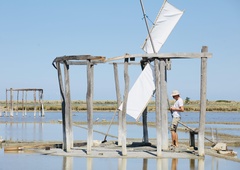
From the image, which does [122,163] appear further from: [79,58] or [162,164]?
[79,58]

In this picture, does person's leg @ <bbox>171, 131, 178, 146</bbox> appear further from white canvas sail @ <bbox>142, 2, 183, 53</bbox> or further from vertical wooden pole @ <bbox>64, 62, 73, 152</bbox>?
vertical wooden pole @ <bbox>64, 62, 73, 152</bbox>

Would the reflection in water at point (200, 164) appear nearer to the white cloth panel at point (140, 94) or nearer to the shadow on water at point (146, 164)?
the shadow on water at point (146, 164)

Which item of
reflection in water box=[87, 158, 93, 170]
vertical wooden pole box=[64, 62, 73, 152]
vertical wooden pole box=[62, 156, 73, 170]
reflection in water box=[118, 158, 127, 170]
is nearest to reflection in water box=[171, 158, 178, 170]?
reflection in water box=[118, 158, 127, 170]

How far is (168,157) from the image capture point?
48.5 feet

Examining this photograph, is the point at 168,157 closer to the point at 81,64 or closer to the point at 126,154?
the point at 126,154

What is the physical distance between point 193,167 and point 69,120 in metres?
4.10

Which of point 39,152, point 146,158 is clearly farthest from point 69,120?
point 146,158

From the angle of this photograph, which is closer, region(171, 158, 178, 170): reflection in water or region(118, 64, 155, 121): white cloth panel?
region(171, 158, 178, 170): reflection in water

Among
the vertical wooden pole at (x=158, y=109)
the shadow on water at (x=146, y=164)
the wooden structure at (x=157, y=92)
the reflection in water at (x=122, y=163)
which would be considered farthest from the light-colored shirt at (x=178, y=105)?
the reflection in water at (x=122, y=163)

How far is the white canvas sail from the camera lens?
15.8 meters

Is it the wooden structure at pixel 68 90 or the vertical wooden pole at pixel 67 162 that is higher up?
the wooden structure at pixel 68 90

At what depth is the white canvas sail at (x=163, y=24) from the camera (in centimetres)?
1584

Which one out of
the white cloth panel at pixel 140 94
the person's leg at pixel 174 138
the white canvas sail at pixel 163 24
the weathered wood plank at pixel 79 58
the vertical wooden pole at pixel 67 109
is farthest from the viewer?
the person's leg at pixel 174 138

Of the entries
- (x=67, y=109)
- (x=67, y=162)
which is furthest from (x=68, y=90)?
(x=67, y=162)
